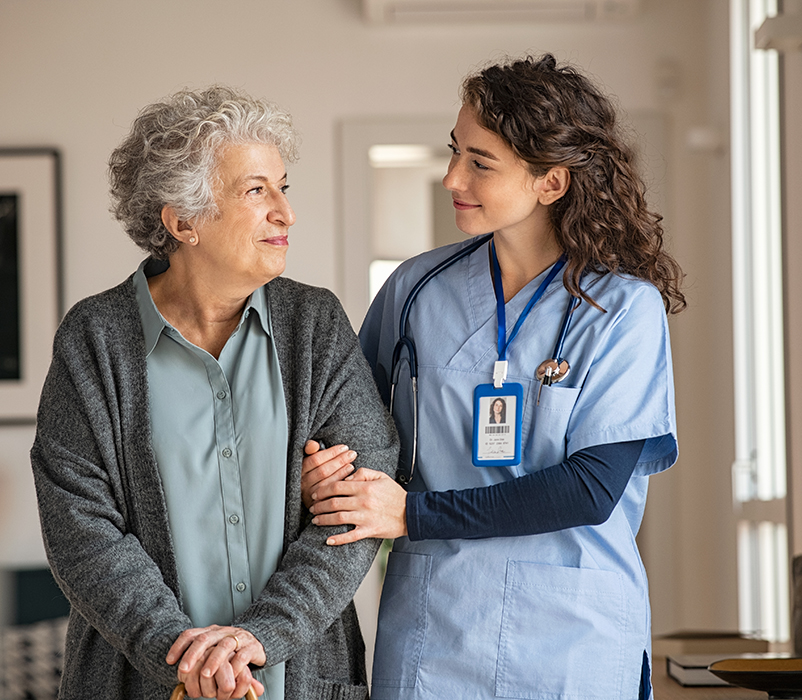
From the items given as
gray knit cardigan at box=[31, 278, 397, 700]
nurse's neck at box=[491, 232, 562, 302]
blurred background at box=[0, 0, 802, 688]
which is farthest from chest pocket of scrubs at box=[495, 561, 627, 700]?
blurred background at box=[0, 0, 802, 688]

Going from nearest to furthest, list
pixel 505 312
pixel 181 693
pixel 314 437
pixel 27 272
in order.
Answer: pixel 181 693 → pixel 314 437 → pixel 505 312 → pixel 27 272

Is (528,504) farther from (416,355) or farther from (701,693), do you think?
(701,693)

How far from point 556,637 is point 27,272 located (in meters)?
2.89

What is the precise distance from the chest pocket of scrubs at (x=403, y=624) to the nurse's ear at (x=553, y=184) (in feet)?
2.07

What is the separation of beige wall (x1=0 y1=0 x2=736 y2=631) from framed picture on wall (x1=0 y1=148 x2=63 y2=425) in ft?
0.20

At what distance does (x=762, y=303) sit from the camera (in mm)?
3164

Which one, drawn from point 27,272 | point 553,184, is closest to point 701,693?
point 553,184

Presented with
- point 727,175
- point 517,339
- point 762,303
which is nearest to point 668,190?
→ point 727,175

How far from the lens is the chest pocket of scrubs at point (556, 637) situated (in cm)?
153

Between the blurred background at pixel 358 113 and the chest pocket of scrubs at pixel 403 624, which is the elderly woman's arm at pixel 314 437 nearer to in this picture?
the chest pocket of scrubs at pixel 403 624

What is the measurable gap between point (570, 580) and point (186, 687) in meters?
0.61

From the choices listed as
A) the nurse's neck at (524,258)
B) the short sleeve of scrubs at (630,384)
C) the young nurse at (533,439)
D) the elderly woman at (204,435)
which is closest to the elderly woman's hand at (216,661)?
the elderly woman at (204,435)

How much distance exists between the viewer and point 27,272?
148 inches

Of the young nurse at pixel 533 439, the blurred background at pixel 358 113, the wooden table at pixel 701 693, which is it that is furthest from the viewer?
the blurred background at pixel 358 113
